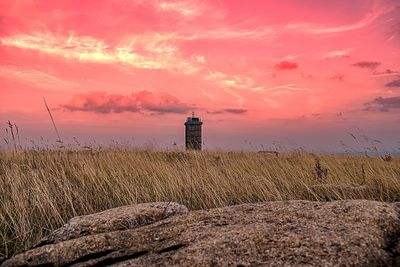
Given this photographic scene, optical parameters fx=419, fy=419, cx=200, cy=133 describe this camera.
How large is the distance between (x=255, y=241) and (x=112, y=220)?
1642 millimetres

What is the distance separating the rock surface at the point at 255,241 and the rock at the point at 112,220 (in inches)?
21.9

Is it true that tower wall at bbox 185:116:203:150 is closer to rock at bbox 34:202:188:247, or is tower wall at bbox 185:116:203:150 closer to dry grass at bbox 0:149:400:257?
dry grass at bbox 0:149:400:257

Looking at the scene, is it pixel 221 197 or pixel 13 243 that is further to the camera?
pixel 221 197

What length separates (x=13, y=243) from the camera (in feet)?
16.4

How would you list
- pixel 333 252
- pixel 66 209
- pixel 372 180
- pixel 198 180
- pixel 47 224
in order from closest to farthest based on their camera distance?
pixel 333 252 < pixel 47 224 < pixel 66 209 < pixel 198 180 < pixel 372 180

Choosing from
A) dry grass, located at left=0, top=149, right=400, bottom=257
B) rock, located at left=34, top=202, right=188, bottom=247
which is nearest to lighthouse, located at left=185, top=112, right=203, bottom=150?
dry grass, located at left=0, top=149, right=400, bottom=257

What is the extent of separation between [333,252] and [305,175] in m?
6.66

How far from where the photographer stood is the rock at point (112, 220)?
361 cm

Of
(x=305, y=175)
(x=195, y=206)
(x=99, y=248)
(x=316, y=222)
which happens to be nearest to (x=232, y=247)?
(x=316, y=222)

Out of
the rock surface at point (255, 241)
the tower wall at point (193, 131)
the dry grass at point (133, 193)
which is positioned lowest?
the dry grass at point (133, 193)

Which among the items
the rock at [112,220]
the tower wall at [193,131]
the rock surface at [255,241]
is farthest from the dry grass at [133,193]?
the tower wall at [193,131]

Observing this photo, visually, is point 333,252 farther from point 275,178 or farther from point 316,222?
point 275,178

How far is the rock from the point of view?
361 cm

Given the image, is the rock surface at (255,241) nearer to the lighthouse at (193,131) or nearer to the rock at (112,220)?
the rock at (112,220)
